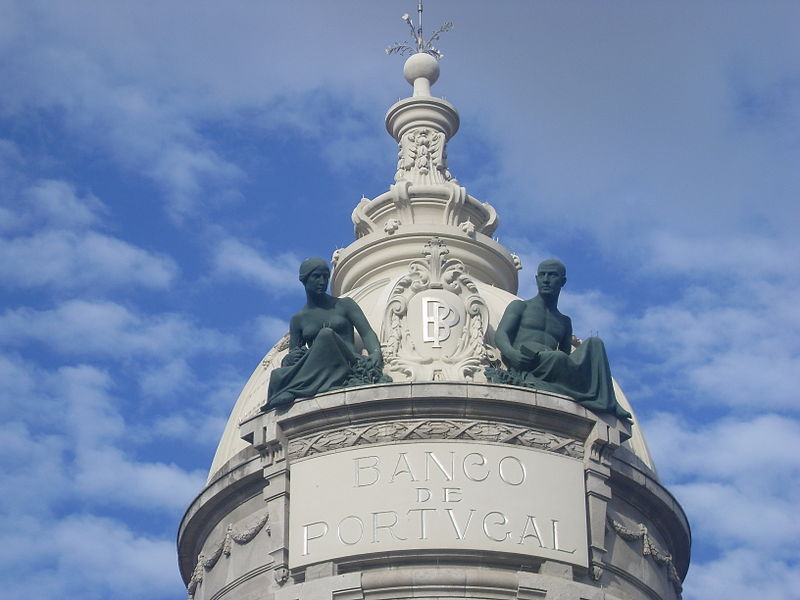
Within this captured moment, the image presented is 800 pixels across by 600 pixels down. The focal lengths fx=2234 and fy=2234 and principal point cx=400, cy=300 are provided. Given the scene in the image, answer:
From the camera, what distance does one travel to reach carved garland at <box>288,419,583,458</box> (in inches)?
1607

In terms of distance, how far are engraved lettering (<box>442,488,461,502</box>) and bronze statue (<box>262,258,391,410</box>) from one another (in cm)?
285

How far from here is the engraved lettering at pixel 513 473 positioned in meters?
40.5

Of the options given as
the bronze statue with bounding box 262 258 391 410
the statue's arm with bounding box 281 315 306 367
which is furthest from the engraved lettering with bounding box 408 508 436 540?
the statue's arm with bounding box 281 315 306 367

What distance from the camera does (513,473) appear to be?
40.6 m

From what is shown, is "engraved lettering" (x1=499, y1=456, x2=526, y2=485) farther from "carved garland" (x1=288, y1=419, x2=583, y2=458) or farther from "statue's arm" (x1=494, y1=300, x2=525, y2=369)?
"statue's arm" (x1=494, y1=300, x2=525, y2=369)

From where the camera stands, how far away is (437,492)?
40.1 m

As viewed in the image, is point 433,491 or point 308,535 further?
point 308,535

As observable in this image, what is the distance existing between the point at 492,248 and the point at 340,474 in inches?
335

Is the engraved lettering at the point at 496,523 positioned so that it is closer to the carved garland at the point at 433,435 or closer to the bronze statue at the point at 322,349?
the carved garland at the point at 433,435

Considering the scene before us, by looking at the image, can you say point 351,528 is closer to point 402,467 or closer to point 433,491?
point 402,467

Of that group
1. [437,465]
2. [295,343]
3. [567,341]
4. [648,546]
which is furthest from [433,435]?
[648,546]

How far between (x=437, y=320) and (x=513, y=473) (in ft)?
13.0

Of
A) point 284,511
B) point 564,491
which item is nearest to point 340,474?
point 284,511

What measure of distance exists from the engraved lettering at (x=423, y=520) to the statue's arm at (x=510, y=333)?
3.84 meters
